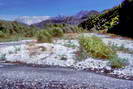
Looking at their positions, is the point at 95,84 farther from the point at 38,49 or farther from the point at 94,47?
the point at 38,49

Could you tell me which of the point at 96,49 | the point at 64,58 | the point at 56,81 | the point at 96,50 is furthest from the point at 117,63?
the point at 56,81

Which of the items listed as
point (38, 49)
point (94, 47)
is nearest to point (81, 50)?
point (94, 47)

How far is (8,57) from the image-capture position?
69.0 ft

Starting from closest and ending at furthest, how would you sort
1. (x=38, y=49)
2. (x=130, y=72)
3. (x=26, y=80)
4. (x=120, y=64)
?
(x=26, y=80) → (x=130, y=72) → (x=120, y=64) → (x=38, y=49)

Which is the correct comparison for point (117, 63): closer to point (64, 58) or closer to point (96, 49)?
point (96, 49)

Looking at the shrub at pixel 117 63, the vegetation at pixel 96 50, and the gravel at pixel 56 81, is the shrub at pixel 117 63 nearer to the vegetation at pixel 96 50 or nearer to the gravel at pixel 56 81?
the vegetation at pixel 96 50

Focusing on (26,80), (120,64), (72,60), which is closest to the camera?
(26,80)

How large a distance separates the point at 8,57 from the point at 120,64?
8.21 metres

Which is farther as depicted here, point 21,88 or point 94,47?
point 94,47

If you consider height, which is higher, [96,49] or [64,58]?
[96,49]

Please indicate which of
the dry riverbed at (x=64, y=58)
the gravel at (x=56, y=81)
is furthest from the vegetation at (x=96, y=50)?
the gravel at (x=56, y=81)

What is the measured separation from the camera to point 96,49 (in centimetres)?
2045

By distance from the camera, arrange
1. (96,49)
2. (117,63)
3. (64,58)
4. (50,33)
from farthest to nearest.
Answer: (50,33) < (96,49) < (64,58) < (117,63)

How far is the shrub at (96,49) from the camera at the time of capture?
64.0 feet
